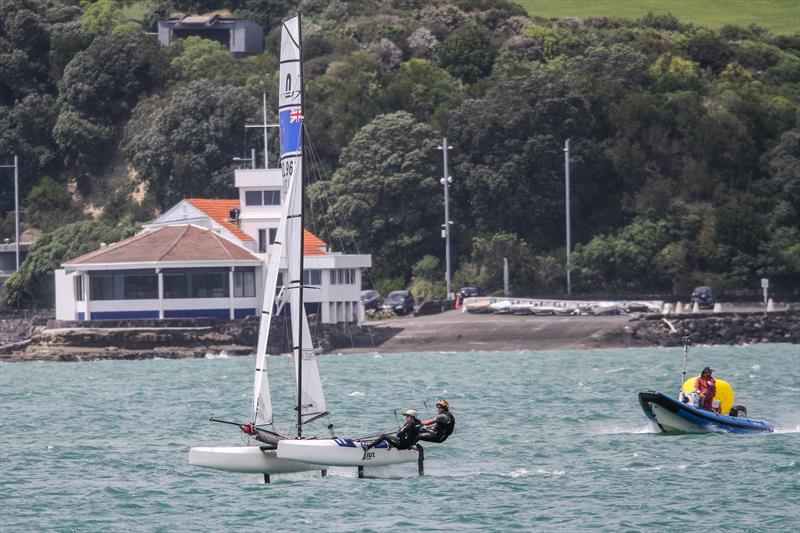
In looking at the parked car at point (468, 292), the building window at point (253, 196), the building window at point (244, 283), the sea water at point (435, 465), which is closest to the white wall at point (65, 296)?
the building window at point (244, 283)

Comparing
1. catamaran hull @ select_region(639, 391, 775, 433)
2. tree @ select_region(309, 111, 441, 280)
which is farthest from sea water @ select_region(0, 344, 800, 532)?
tree @ select_region(309, 111, 441, 280)

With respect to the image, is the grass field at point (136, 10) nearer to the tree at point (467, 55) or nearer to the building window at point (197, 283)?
the tree at point (467, 55)

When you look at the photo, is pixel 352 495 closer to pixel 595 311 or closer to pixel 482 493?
pixel 482 493

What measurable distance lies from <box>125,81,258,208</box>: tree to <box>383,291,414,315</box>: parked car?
21976 mm

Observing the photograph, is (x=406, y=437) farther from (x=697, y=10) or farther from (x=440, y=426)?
(x=697, y=10)

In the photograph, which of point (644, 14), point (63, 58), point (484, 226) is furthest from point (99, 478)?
point (644, 14)

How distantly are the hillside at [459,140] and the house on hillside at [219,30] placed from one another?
1629 millimetres

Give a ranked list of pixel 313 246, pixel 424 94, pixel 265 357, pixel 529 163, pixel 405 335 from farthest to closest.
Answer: pixel 424 94 < pixel 529 163 < pixel 313 246 < pixel 405 335 < pixel 265 357

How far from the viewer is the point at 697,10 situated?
15488 centimetres

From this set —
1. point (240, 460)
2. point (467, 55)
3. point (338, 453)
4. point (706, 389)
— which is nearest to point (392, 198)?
point (467, 55)

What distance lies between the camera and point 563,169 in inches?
4018

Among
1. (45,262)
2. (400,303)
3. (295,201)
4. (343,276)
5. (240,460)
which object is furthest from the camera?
(45,262)

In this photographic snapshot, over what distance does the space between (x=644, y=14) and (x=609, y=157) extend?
167 ft

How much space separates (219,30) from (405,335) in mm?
63605
